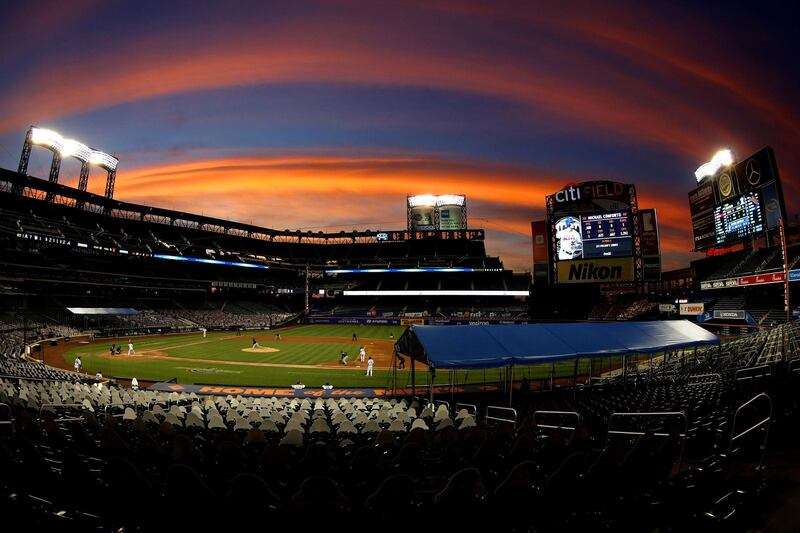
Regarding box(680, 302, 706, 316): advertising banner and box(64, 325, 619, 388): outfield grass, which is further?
A: box(680, 302, 706, 316): advertising banner

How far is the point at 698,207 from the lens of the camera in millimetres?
53875

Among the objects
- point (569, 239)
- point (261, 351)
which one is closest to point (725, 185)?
point (569, 239)

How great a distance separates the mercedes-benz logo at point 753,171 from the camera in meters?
41.0

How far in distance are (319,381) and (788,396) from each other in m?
23.0

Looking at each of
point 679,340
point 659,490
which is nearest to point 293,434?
point 659,490

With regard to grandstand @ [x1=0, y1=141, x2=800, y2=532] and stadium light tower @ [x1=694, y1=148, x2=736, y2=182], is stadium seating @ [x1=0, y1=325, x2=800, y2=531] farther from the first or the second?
stadium light tower @ [x1=694, y1=148, x2=736, y2=182]

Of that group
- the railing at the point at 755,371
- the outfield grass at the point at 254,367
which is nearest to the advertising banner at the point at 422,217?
the outfield grass at the point at 254,367

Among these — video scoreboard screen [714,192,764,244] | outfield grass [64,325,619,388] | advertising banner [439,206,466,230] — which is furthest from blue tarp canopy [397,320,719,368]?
advertising banner [439,206,466,230]

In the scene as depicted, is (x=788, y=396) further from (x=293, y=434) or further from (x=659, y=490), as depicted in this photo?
(x=293, y=434)

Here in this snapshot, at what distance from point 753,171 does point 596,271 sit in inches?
947

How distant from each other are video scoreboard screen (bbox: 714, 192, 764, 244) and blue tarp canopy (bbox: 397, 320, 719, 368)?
34251mm

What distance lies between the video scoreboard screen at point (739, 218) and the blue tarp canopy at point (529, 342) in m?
34.3

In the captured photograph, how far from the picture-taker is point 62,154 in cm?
6388

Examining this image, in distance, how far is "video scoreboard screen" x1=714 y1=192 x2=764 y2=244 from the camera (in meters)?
42.5
